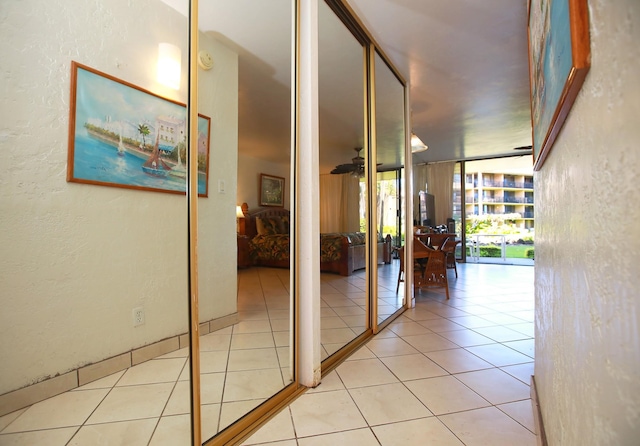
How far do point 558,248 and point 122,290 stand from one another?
1.93 metres

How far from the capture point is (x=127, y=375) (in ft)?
5.15

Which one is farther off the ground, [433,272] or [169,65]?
[169,65]

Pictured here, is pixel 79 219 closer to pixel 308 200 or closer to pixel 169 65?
pixel 169 65

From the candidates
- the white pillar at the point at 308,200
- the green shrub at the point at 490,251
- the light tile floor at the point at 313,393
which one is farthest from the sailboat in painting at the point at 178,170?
the green shrub at the point at 490,251

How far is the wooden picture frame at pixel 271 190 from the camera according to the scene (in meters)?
2.19

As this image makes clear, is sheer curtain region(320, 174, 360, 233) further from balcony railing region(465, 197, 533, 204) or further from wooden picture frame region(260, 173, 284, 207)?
balcony railing region(465, 197, 533, 204)

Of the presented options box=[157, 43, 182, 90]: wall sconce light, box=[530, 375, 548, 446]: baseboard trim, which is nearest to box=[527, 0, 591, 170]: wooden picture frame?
box=[530, 375, 548, 446]: baseboard trim

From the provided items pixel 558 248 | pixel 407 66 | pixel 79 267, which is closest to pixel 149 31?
pixel 79 267

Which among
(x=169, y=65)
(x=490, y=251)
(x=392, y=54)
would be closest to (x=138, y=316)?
(x=169, y=65)

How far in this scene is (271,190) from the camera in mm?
2342

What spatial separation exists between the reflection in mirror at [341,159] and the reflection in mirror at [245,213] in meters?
0.37

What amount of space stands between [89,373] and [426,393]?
1829 millimetres

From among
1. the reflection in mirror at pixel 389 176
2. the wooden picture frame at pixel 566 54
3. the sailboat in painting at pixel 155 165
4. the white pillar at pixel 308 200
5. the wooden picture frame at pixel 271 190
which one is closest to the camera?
the wooden picture frame at pixel 566 54

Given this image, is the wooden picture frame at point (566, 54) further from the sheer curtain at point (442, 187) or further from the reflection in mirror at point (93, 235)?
the sheer curtain at point (442, 187)
